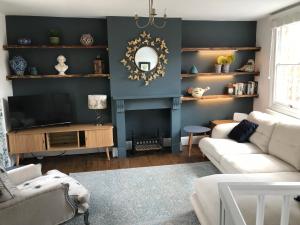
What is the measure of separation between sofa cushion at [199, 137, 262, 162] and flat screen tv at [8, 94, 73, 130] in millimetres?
2337

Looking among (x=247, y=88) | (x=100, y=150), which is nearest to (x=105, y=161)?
(x=100, y=150)

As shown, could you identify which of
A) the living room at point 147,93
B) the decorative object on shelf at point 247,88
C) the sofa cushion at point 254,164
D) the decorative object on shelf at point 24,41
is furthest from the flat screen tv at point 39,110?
the decorative object on shelf at point 247,88

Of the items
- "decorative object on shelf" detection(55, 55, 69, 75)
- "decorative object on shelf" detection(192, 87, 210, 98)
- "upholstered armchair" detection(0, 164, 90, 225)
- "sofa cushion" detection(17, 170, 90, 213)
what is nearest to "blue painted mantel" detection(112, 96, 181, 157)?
"decorative object on shelf" detection(192, 87, 210, 98)

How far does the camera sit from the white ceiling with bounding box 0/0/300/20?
3344 mm

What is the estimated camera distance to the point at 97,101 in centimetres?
425

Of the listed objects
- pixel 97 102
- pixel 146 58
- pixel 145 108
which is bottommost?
pixel 145 108

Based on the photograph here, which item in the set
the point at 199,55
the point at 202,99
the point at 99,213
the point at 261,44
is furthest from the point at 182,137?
the point at 99,213

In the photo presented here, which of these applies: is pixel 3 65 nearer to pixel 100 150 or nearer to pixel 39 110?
pixel 39 110

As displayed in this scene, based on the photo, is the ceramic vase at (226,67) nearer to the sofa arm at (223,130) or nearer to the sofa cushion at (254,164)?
the sofa arm at (223,130)

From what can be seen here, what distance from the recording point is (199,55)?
4.84 metres

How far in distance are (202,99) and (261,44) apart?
1.46 metres

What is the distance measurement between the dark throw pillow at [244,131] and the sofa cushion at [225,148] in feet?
0.29

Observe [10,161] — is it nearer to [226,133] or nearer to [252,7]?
[226,133]

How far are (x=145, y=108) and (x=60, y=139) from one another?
5.12ft
